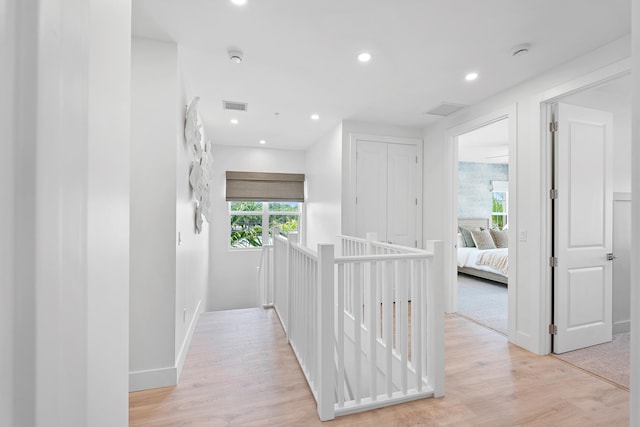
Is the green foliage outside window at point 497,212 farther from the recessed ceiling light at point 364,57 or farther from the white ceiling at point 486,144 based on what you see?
the recessed ceiling light at point 364,57

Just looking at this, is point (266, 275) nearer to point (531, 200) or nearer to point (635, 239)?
point (531, 200)

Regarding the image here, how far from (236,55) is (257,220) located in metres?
3.77

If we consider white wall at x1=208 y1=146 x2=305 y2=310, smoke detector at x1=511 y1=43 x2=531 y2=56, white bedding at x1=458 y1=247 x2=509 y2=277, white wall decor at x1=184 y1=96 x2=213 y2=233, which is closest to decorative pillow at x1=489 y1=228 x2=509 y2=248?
white bedding at x1=458 y1=247 x2=509 y2=277

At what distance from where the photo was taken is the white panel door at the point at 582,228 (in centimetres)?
264

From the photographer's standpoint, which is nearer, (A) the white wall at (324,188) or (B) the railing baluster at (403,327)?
(B) the railing baluster at (403,327)

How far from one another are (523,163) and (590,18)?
1.17 meters

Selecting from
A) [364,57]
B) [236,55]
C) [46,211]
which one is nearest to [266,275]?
[236,55]

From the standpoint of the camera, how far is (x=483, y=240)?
6340 mm

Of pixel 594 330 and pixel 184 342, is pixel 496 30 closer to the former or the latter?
pixel 594 330

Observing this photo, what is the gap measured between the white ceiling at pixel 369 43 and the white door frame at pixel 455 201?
0.26 meters

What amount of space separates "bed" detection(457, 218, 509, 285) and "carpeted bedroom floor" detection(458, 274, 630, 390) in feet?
0.74

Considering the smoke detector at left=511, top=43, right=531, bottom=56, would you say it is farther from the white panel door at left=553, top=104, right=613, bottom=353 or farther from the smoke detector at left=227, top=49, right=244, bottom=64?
the smoke detector at left=227, top=49, right=244, bottom=64

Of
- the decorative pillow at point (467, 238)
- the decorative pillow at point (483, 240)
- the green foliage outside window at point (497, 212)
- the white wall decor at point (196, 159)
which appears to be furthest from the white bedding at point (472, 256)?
the white wall decor at point (196, 159)

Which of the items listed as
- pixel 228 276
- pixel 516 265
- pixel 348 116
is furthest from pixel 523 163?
pixel 228 276
